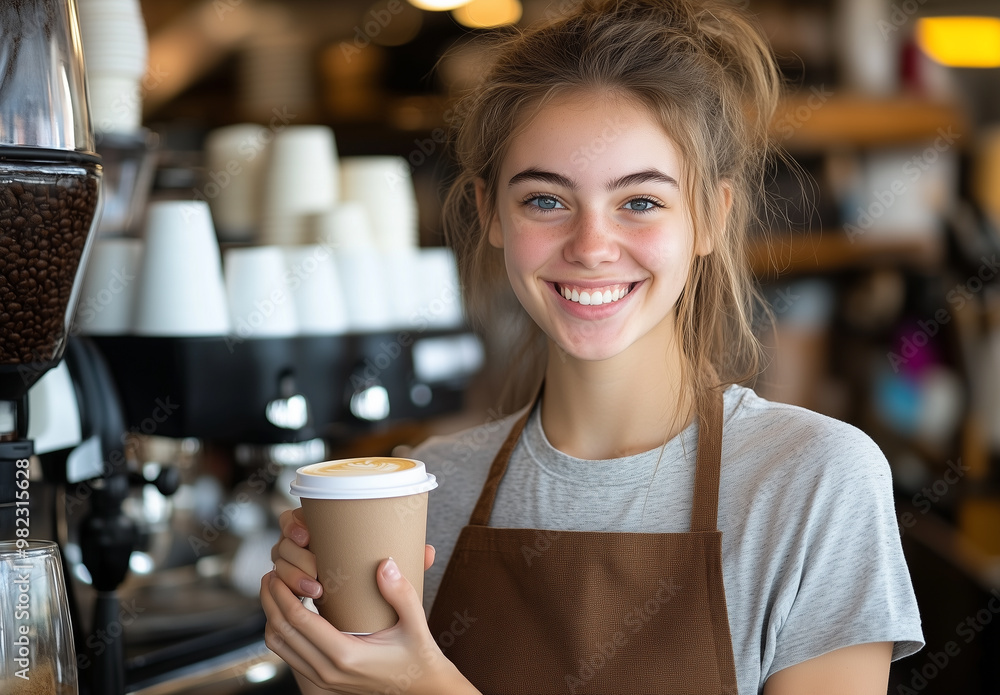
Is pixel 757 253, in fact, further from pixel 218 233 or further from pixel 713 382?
pixel 713 382

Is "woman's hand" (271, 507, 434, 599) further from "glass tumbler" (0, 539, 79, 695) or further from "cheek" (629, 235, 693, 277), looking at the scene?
"cheek" (629, 235, 693, 277)

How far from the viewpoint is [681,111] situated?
1203 mm

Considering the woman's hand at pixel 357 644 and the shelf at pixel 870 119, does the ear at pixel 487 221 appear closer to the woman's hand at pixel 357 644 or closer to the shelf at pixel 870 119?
the woman's hand at pixel 357 644

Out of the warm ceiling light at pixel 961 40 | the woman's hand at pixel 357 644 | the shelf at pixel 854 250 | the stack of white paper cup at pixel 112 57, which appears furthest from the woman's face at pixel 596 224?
the warm ceiling light at pixel 961 40

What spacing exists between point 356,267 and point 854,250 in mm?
2722

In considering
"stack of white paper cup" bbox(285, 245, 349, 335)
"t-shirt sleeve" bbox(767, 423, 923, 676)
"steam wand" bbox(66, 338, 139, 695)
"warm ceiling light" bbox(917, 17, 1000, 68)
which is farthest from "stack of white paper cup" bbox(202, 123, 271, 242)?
"warm ceiling light" bbox(917, 17, 1000, 68)

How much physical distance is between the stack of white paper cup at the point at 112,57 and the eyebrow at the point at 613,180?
2.56 ft

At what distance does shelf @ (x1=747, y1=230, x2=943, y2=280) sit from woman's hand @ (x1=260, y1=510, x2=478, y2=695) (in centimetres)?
305

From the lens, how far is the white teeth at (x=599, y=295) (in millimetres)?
1171

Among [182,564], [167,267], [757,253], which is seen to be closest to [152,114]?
[757,253]

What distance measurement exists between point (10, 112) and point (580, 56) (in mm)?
639

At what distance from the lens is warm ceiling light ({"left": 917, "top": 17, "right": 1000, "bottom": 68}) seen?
399cm

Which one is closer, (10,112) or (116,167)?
(10,112)

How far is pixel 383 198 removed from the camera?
2139mm
